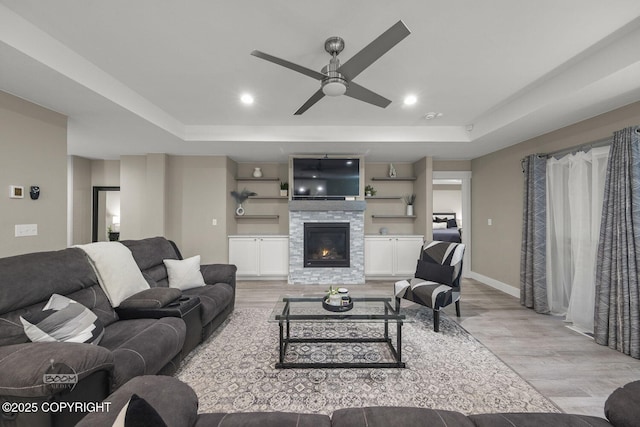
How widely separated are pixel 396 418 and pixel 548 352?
242 cm

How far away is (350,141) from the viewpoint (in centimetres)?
400

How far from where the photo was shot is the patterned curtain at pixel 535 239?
3461 mm

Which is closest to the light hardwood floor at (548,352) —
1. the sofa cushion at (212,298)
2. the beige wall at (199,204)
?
the sofa cushion at (212,298)

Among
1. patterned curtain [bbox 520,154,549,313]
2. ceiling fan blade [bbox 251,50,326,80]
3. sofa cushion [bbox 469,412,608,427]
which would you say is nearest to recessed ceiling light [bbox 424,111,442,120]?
patterned curtain [bbox 520,154,549,313]

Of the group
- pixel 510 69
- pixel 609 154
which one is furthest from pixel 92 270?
pixel 609 154

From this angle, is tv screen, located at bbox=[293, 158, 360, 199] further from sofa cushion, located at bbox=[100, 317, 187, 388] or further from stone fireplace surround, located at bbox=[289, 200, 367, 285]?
sofa cushion, located at bbox=[100, 317, 187, 388]

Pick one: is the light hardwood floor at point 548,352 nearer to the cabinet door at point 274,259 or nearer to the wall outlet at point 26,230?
the cabinet door at point 274,259

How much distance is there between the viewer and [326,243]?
4996 millimetres

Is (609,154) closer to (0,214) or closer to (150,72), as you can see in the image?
(150,72)

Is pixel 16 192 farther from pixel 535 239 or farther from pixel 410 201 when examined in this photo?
pixel 535 239

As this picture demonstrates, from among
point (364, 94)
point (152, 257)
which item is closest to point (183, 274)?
point (152, 257)

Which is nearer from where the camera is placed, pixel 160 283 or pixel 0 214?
pixel 0 214

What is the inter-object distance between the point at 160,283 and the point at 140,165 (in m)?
3.23

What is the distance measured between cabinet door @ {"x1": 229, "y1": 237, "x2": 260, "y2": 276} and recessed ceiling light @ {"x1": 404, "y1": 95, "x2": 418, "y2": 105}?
3.55 meters
